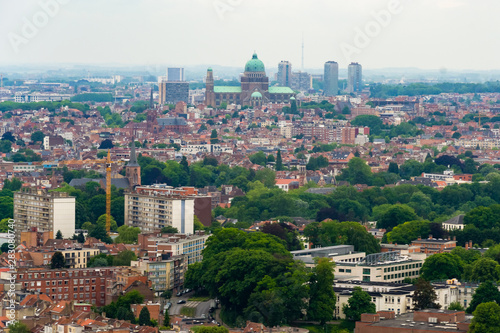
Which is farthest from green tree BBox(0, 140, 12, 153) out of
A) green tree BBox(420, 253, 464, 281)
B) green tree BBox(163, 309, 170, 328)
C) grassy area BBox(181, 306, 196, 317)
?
green tree BBox(163, 309, 170, 328)

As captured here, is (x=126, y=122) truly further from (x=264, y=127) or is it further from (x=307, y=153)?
(x=307, y=153)

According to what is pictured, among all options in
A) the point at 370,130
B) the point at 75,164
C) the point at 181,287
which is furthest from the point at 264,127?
the point at 181,287

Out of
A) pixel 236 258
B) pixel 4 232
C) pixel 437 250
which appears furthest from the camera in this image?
pixel 4 232

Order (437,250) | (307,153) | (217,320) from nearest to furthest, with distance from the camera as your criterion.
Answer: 1. (217,320)
2. (437,250)
3. (307,153)

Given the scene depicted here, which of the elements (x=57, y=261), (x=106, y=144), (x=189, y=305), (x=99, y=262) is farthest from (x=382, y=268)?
(x=106, y=144)

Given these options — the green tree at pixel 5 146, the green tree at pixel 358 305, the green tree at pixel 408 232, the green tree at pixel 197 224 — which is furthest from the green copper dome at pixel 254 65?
the green tree at pixel 358 305

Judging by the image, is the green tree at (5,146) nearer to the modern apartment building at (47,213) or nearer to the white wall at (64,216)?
the modern apartment building at (47,213)

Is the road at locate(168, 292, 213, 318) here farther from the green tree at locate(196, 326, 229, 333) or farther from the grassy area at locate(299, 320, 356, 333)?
the green tree at locate(196, 326, 229, 333)

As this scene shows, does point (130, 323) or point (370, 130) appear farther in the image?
point (370, 130)

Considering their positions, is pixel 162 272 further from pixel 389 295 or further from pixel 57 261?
pixel 389 295
